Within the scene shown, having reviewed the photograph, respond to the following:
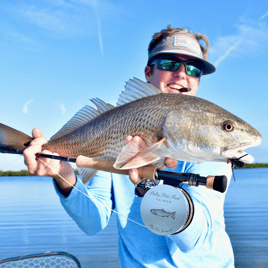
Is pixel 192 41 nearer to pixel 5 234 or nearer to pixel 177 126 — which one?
pixel 177 126

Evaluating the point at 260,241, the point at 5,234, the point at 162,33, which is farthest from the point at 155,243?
the point at 5,234

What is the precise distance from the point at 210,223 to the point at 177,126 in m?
0.77

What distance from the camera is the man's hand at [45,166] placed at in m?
2.32

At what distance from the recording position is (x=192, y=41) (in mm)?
2766

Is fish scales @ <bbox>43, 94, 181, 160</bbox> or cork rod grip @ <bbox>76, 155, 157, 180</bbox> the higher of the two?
fish scales @ <bbox>43, 94, 181, 160</bbox>

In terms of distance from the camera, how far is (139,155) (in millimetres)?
1733

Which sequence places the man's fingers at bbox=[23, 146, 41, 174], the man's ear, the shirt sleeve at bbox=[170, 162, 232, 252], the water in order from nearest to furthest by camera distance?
the shirt sleeve at bbox=[170, 162, 232, 252] < the man's fingers at bbox=[23, 146, 41, 174] < the man's ear < the water

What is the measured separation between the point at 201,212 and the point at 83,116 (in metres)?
1.21

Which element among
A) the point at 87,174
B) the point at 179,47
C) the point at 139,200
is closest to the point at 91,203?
the point at 139,200

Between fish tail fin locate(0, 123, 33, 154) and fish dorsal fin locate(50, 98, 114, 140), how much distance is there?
0.84 ft

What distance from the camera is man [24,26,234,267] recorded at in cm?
232

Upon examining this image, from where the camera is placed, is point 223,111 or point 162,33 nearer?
point 223,111

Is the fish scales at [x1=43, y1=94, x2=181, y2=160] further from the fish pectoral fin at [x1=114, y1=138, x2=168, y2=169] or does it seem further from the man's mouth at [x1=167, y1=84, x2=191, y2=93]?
the man's mouth at [x1=167, y1=84, x2=191, y2=93]

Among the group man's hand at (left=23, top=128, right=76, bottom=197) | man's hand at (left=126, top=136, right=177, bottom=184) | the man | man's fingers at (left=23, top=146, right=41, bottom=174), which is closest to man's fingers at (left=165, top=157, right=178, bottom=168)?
man's hand at (left=126, top=136, right=177, bottom=184)
